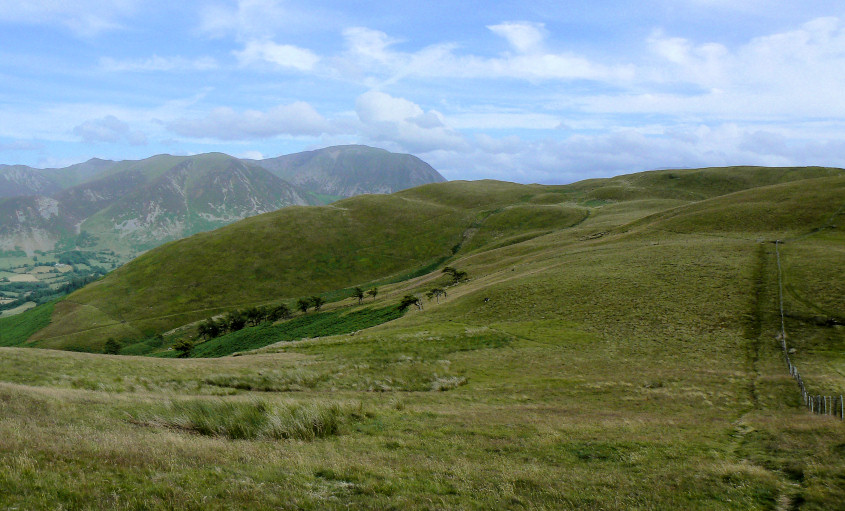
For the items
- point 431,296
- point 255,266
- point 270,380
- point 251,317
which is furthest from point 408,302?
point 255,266

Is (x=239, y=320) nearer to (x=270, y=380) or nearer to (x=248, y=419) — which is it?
(x=270, y=380)

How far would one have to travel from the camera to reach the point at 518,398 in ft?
86.4

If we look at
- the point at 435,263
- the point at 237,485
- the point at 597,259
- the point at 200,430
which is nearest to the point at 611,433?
the point at 237,485

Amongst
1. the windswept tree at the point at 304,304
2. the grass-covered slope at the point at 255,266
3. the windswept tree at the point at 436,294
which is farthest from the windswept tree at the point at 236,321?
the windswept tree at the point at 436,294

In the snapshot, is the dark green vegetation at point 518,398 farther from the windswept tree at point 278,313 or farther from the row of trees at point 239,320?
the windswept tree at point 278,313

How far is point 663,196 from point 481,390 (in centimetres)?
17285

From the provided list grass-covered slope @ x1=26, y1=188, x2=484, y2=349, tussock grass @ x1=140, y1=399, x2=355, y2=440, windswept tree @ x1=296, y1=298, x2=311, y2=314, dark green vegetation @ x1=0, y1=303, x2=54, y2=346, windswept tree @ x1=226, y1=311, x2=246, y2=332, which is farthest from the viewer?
grass-covered slope @ x1=26, y1=188, x2=484, y2=349

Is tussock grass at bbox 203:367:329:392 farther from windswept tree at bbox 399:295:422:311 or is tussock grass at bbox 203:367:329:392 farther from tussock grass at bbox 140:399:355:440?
windswept tree at bbox 399:295:422:311

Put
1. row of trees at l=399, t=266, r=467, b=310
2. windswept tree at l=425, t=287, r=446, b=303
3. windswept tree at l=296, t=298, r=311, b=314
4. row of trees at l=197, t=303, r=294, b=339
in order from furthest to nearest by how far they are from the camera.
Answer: row of trees at l=197, t=303, r=294, b=339 < windswept tree at l=296, t=298, r=311, b=314 < windswept tree at l=425, t=287, r=446, b=303 < row of trees at l=399, t=266, r=467, b=310

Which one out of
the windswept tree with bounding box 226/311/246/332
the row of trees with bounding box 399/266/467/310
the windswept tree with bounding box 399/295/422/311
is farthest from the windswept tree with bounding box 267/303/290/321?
the windswept tree with bounding box 399/295/422/311

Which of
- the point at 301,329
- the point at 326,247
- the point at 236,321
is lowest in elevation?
the point at 236,321

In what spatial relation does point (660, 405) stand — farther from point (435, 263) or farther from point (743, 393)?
point (435, 263)

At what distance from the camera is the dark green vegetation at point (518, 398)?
33.7ft

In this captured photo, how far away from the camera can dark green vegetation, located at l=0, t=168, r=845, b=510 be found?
33.7 ft
